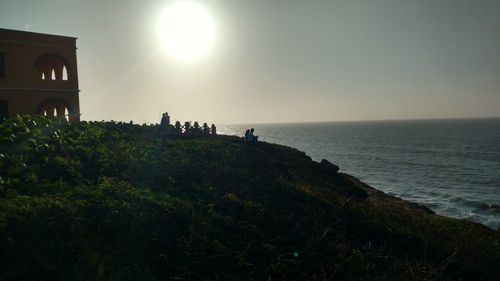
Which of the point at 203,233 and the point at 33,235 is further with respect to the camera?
the point at 203,233

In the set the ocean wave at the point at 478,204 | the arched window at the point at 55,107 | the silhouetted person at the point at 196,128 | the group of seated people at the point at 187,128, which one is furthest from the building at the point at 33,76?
the ocean wave at the point at 478,204

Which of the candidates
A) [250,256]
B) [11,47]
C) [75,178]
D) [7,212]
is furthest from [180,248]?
[11,47]

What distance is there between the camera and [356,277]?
1103 cm

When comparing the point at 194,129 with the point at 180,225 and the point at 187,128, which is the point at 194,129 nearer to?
the point at 187,128

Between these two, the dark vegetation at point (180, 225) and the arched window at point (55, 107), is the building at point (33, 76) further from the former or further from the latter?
the dark vegetation at point (180, 225)

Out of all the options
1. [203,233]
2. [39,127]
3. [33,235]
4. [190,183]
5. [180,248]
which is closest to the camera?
[33,235]

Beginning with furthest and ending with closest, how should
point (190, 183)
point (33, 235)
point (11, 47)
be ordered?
point (11, 47) < point (190, 183) < point (33, 235)

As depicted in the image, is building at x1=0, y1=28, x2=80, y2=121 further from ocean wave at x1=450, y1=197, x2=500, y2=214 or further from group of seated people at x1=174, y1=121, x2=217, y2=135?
ocean wave at x1=450, y1=197, x2=500, y2=214

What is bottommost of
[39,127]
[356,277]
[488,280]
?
[488,280]

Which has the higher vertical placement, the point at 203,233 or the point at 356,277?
the point at 203,233

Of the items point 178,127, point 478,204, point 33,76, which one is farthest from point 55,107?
point 478,204

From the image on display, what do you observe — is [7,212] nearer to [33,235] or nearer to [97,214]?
[33,235]

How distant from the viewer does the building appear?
81.2 feet

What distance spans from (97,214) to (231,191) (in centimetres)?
673
